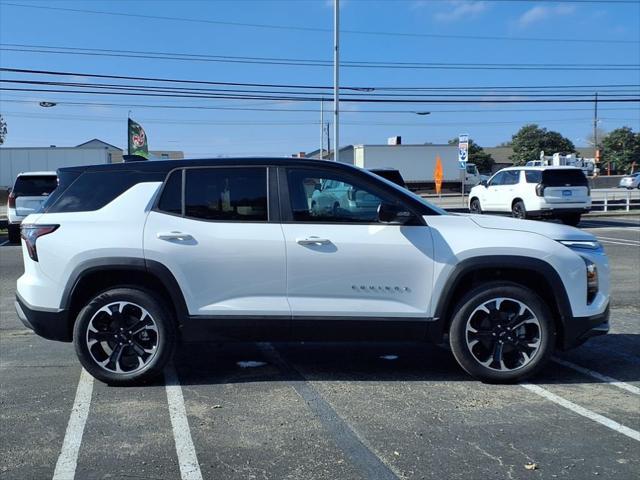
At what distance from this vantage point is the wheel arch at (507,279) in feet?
15.7

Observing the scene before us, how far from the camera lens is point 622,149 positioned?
74.6 metres

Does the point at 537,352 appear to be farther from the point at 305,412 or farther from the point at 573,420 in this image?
→ the point at 305,412

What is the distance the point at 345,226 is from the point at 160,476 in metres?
2.29

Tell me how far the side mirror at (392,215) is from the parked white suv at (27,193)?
13212mm

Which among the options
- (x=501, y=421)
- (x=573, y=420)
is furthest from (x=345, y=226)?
(x=573, y=420)

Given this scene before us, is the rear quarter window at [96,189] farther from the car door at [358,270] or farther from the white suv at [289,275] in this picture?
the car door at [358,270]

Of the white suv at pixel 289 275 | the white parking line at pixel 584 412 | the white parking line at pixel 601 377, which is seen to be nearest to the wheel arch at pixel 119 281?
the white suv at pixel 289 275

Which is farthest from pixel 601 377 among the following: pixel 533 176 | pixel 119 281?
pixel 533 176

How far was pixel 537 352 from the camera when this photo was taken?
16.1 ft

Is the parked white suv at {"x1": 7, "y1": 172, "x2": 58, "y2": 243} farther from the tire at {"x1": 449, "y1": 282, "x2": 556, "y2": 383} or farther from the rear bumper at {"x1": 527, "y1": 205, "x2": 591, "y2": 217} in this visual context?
the rear bumper at {"x1": 527, "y1": 205, "x2": 591, "y2": 217}

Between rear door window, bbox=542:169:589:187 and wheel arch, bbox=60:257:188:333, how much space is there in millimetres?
16965

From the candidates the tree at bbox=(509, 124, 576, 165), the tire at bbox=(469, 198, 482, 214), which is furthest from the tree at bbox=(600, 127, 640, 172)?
the tire at bbox=(469, 198, 482, 214)

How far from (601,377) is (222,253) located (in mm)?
3355

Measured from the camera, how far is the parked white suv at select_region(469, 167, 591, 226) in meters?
19.5
